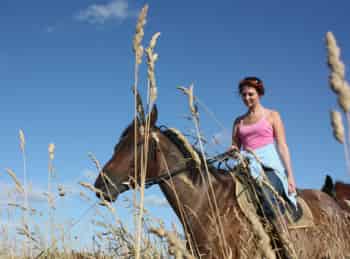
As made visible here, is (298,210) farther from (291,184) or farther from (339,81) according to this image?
(339,81)

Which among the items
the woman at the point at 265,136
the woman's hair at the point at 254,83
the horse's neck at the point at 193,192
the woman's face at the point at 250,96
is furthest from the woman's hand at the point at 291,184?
the woman's hair at the point at 254,83

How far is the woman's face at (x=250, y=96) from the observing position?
16.3 ft

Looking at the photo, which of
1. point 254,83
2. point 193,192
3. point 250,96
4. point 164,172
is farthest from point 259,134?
point 164,172

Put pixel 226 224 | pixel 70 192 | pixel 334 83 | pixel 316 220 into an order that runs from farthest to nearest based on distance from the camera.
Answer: pixel 316 220, pixel 226 224, pixel 70 192, pixel 334 83

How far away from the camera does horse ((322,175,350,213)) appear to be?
6454 millimetres

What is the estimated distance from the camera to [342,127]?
1197 millimetres

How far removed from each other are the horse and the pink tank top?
2.25 metres

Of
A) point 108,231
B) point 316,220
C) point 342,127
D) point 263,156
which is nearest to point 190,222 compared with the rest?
point 263,156

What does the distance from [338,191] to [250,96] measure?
3.40m

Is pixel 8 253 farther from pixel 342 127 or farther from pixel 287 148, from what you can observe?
pixel 342 127

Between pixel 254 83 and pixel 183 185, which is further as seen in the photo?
pixel 183 185

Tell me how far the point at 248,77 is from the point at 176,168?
1.40 m

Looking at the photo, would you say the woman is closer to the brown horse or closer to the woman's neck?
the woman's neck

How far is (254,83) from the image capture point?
194 inches
